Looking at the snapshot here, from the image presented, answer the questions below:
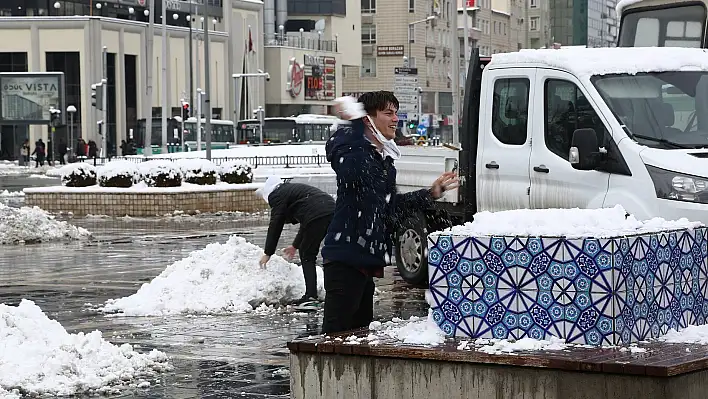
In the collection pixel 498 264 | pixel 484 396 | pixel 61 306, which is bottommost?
pixel 61 306

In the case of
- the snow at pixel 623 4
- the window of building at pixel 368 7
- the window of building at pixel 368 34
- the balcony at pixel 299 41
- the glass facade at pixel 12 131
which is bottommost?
the glass facade at pixel 12 131

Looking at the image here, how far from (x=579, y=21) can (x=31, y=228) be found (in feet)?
477

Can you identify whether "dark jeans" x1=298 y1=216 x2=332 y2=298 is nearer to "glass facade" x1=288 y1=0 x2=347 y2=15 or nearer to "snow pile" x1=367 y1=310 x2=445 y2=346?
"snow pile" x1=367 y1=310 x2=445 y2=346

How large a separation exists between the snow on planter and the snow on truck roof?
17.7ft

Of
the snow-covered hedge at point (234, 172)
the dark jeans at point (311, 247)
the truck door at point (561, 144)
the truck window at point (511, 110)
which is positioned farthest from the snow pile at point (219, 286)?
the snow-covered hedge at point (234, 172)

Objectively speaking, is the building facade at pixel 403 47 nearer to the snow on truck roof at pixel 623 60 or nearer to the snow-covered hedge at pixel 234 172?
the snow-covered hedge at pixel 234 172

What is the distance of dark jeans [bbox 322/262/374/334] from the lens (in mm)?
7285

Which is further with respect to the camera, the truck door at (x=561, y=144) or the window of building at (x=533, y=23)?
the window of building at (x=533, y=23)

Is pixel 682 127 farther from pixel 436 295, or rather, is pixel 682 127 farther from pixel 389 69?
pixel 389 69

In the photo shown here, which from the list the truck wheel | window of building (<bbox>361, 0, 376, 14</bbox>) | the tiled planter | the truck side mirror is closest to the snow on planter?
the tiled planter

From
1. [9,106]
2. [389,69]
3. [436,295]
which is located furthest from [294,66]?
[436,295]

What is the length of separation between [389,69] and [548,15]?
31077mm

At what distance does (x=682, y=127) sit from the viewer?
37.7ft

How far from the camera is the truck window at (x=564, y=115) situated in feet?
38.6
